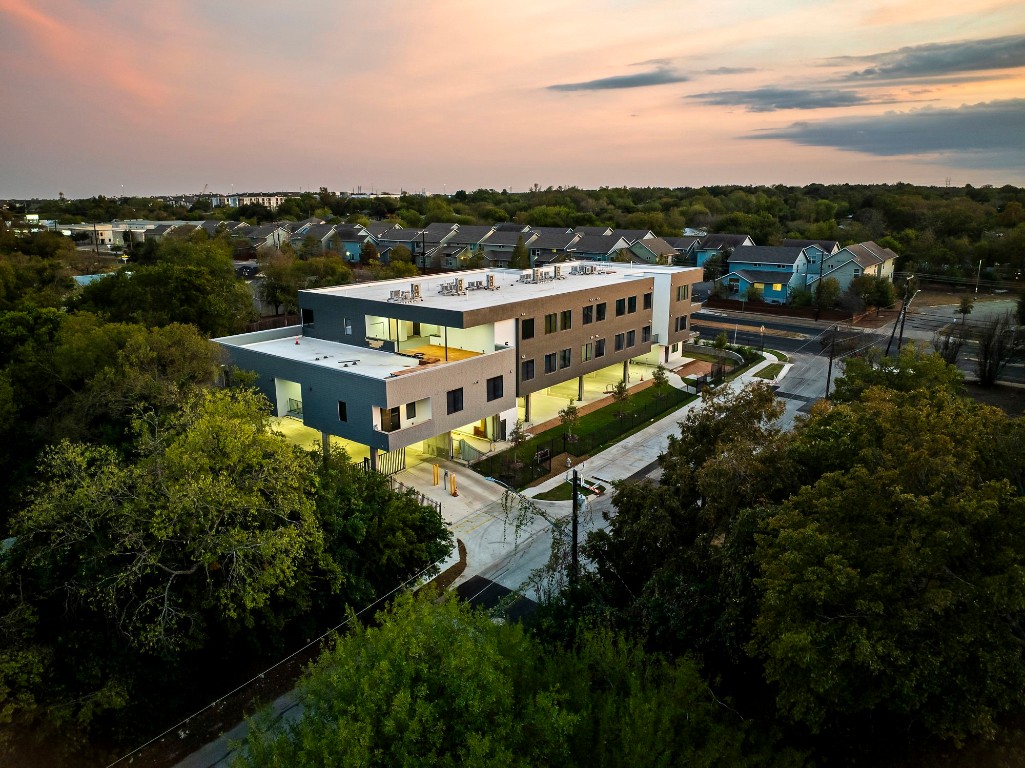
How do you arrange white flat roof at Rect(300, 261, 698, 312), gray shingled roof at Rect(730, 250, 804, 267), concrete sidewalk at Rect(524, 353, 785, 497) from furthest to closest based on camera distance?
1. gray shingled roof at Rect(730, 250, 804, 267)
2. white flat roof at Rect(300, 261, 698, 312)
3. concrete sidewalk at Rect(524, 353, 785, 497)

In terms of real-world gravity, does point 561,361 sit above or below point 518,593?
above

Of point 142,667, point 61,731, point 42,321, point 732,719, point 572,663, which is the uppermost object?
point 42,321

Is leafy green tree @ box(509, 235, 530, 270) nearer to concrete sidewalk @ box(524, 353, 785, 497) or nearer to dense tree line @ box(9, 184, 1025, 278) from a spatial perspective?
dense tree line @ box(9, 184, 1025, 278)

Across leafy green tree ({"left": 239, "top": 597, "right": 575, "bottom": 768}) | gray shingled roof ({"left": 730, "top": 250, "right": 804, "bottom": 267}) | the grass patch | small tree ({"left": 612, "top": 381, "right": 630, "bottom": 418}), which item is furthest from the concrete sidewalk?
gray shingled roof ({"left": 730, "top": 250, "right": 804, "bottom": 267})

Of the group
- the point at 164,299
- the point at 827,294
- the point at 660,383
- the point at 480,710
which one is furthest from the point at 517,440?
the point at 827,294

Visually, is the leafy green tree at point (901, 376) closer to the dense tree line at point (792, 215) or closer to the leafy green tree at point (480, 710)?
the leafy green tree at point (480, 710)

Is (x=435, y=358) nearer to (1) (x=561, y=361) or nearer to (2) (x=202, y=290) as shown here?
(1) (x=561, y=361)

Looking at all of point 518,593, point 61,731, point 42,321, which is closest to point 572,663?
point 518,593
